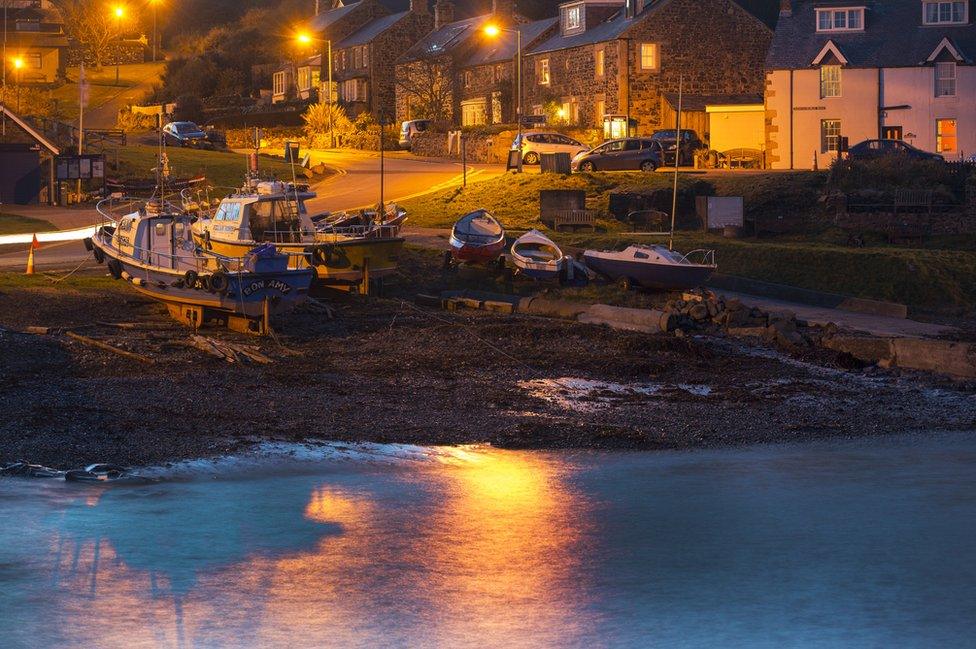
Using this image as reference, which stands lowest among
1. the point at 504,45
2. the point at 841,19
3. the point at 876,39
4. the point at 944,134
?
the point at 944,134

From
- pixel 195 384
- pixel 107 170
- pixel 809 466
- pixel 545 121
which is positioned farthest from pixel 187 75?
pixel 809 466

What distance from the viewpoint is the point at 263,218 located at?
3127 cm

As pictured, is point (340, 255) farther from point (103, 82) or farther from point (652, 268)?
point (103, 82)

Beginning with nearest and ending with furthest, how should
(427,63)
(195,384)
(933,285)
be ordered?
(195,384) < (933,285) < (427,63)

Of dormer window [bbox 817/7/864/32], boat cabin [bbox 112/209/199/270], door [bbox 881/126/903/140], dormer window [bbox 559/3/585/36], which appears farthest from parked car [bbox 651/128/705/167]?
boat cabin [bbox 112/209/199/270]

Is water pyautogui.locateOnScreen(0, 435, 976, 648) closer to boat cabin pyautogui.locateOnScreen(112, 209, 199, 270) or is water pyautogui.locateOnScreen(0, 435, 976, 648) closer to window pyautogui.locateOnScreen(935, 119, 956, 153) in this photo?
boat cabin pyautogui.locateOnScreen(112, 209, 199, 270)

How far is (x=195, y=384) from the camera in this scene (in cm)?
2186

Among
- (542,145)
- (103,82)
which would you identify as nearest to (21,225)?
(542,145)

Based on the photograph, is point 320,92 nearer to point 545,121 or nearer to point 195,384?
point 545,121

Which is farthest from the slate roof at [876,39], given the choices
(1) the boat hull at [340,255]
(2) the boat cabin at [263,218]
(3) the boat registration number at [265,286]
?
(3) the boat registration number at [265,286]

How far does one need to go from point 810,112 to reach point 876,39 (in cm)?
431

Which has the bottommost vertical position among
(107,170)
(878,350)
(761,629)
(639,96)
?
(761,629)

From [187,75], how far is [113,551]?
282ft

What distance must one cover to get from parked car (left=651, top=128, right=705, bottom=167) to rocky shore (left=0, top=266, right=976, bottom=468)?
28.6m
